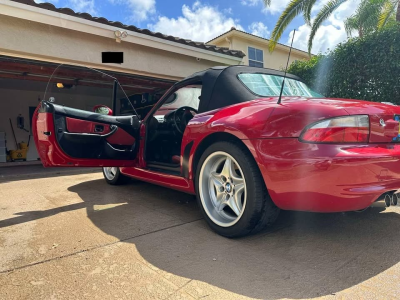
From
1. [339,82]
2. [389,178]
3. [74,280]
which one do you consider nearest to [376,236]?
[389,178]

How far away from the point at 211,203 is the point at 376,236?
1352mm

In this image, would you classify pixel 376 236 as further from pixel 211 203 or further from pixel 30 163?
pixel 30 163

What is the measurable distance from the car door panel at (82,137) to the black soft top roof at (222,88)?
4.31ft

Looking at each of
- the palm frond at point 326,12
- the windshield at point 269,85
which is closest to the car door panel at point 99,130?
the windshield at point 269,85

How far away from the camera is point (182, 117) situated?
12.0ft

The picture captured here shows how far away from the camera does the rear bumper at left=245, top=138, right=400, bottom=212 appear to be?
1793 millimetres

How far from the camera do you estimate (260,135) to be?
2.06m

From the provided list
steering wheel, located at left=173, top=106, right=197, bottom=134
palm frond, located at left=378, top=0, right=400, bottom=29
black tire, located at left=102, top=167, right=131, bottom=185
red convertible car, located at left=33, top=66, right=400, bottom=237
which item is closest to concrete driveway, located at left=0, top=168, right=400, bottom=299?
red convertible car, located at left=33, top=66, right=400, bottom=237

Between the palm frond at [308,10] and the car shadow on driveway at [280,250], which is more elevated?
the palm frond at [308,10]

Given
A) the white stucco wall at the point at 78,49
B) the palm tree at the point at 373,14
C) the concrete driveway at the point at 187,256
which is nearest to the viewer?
the concrete driveway at the point at 187,256

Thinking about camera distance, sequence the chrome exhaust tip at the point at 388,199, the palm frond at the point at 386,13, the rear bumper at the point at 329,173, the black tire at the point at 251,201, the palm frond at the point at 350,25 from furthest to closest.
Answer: the palm frond at the point at 350,25
the palm frond at the point at 386,13
the black tire at the point at 251,201
the chrome exhaust tip at the point at 388,199
the rear bumper at the point at 329,173

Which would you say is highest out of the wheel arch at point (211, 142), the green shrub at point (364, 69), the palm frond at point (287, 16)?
the palm frond at point (287, 16)

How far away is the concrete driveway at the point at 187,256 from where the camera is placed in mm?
1635

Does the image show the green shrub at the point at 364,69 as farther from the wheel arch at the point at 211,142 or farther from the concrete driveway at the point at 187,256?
the wheel arch at the point at 211,142
